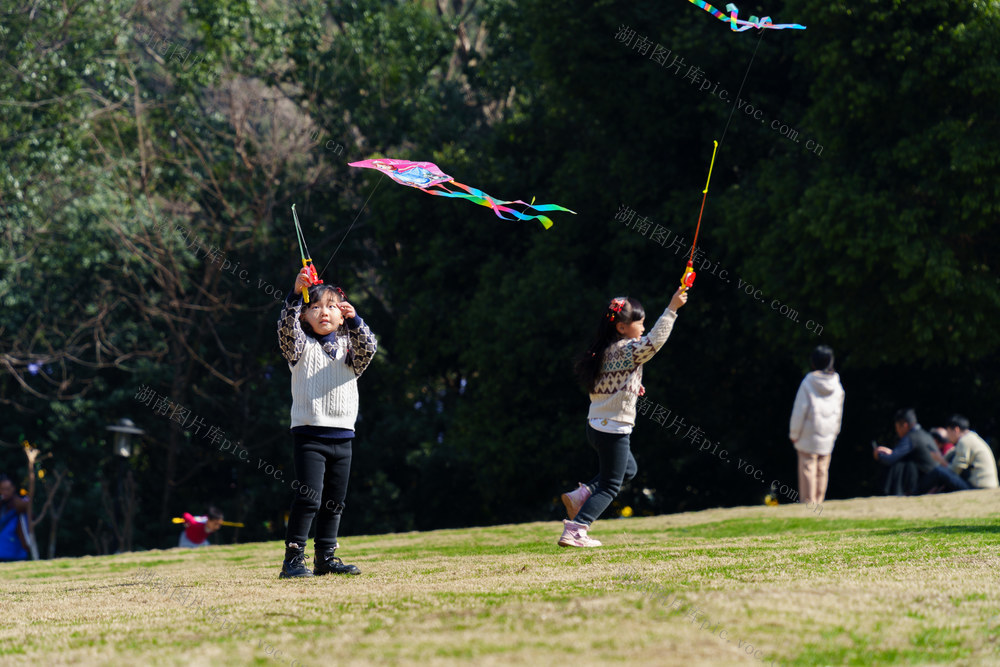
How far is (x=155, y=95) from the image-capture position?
2552 centimetres

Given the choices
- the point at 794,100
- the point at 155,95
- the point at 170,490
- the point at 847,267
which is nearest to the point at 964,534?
the point at 847,267

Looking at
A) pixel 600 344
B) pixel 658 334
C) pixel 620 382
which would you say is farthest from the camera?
pixel 600 344

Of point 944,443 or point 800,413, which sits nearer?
point 800,413

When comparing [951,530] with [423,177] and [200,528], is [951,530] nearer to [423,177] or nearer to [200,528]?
[423,177]

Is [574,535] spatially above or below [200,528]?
above

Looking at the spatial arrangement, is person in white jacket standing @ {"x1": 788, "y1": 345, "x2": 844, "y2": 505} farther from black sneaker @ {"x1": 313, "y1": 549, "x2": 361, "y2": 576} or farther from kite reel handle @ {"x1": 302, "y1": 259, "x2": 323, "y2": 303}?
kite reel handle @ {"x1": 302, "y1": 259, "x2": 323, "y2": 303}

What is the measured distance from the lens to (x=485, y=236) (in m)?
23.3

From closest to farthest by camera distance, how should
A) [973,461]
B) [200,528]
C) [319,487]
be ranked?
[319,487]
[973,461]
[200,528]

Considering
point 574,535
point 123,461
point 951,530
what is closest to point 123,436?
point 123,461

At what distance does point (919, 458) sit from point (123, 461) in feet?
50.2

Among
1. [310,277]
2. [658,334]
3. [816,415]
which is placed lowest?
[816,415]

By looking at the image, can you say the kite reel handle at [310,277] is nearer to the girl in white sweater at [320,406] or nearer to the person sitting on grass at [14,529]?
the girl in white sweater at [320,406]

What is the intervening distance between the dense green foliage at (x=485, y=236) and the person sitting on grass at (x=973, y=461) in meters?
2.17

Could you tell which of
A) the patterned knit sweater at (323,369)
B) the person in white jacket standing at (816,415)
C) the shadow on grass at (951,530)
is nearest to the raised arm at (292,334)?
the patterned knit sweater at (323,369)
